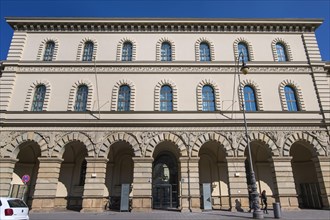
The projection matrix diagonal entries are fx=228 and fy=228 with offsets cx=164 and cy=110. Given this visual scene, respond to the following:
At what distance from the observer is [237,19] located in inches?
959

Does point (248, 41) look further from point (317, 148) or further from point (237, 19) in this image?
point (317, 148)

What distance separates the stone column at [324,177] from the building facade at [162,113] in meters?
0.09

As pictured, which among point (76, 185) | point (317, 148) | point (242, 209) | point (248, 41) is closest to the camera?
point (242, 209)

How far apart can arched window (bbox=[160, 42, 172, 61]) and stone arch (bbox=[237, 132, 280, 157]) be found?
36.2 feet

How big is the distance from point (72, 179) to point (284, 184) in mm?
19282

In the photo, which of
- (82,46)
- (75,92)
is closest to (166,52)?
(82,46)

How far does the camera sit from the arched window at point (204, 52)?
23.8 m

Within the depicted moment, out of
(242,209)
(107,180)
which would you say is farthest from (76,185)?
(242,209)

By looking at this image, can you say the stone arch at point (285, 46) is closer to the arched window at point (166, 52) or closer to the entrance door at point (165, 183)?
the arched window at point (166, 52)

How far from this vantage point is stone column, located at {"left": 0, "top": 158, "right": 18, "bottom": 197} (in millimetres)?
18531

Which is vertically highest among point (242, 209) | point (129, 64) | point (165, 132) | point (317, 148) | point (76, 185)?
point (129, 64)

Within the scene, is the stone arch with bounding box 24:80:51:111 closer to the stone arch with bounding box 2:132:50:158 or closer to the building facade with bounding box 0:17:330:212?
the building facade with bounding box 0:17:330:212

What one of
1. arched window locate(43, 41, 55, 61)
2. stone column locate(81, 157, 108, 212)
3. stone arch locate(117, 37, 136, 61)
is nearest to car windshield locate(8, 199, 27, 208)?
stone column locate(81, 157, 108, 212)

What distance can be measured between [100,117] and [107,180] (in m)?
6.27
